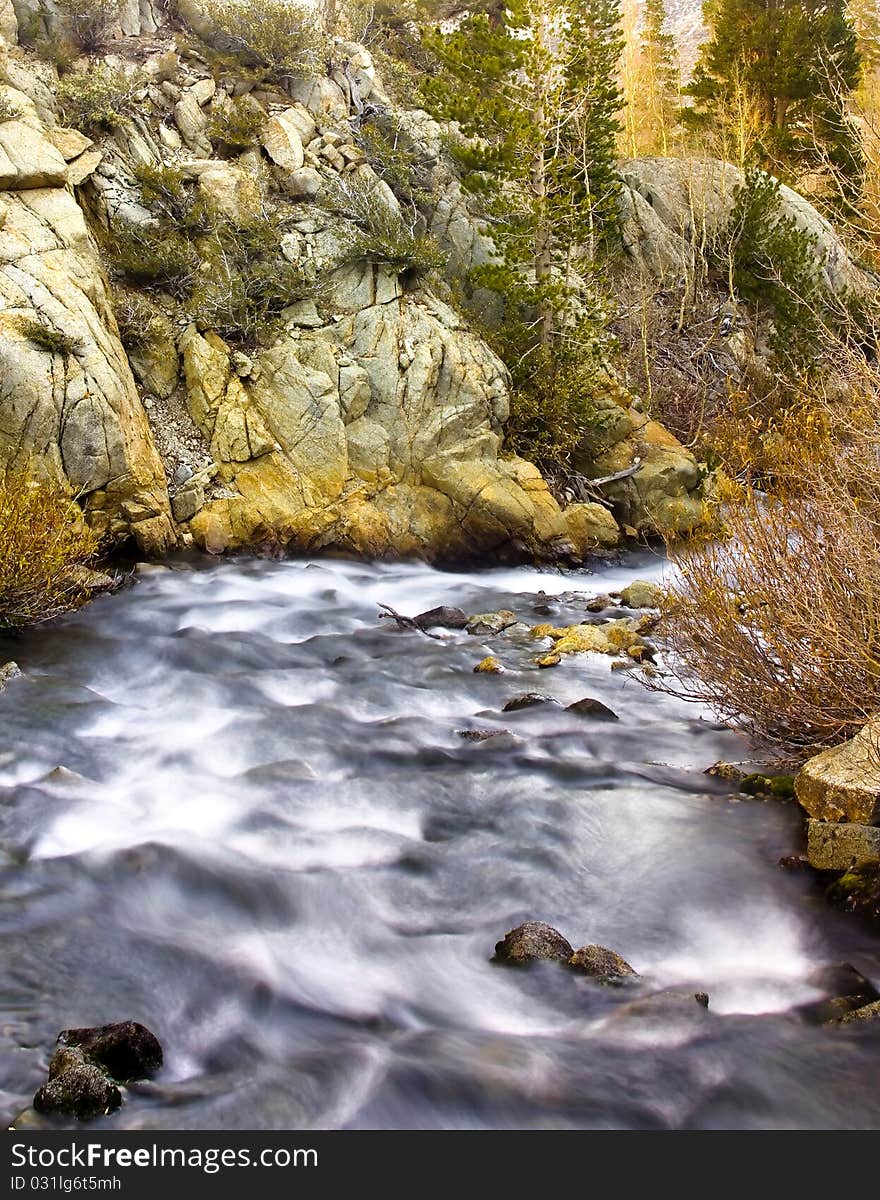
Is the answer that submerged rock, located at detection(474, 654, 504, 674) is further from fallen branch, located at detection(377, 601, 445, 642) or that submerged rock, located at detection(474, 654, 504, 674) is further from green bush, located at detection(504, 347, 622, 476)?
green bush, located at detection(504, 347, 622, 476)

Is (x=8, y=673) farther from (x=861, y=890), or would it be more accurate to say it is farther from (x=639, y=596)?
(x=639, y=596)

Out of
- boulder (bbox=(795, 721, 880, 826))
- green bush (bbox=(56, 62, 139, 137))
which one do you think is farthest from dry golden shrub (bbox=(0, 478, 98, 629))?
green bush (bbox=(56, 62, 139, 137))

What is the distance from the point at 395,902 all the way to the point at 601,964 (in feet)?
4.02

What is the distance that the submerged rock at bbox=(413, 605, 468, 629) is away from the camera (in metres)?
10.1

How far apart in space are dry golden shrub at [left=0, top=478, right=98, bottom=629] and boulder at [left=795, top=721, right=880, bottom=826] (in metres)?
6.43

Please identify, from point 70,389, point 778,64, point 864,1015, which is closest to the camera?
point 864,1015

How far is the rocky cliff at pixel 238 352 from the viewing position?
1052cm

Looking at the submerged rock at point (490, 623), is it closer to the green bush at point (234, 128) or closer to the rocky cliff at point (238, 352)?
the rocky cliff at point (238, 352)

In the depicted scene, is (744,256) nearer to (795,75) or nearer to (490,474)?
(795,75)

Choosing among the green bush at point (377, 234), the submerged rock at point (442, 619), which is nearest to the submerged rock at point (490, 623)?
the submerged rock at point (442, 619)

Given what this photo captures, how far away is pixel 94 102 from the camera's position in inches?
538

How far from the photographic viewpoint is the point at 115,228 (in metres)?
12.9

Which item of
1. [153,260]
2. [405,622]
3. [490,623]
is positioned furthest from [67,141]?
[490,623]
